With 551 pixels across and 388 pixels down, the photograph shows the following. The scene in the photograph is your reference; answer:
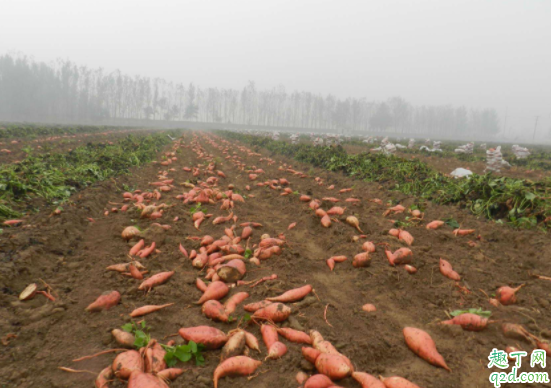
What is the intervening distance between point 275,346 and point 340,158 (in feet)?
26.6

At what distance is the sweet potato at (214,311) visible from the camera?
1991mm

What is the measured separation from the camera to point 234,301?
2.19 meters

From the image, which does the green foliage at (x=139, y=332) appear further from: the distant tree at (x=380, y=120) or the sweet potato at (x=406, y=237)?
the distant tree at (x=380, y=120)

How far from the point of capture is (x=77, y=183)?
5152 millimetres

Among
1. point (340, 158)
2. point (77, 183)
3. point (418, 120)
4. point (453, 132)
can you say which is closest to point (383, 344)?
point (77, 183)

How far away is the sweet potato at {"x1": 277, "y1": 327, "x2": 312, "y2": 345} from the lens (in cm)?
179

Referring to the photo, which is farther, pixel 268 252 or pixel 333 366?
pixel 268 252

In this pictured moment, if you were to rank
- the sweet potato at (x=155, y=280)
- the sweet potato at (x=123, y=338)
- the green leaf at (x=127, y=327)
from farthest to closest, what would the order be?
the sweet potato at (x=155, y=280) → the green leaf at (x=127, y=327) → the sweet potato at (x=123, y=338)

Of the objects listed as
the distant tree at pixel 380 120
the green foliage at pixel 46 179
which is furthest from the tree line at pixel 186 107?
the green foliage at pixel 46 179

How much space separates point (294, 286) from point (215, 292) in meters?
0.67

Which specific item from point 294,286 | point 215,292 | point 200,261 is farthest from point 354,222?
point 215,292

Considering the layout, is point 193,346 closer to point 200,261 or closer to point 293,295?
point 293,295

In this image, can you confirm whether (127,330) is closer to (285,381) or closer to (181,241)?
(285,381)

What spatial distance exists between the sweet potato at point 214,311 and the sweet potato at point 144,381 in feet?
1.91
